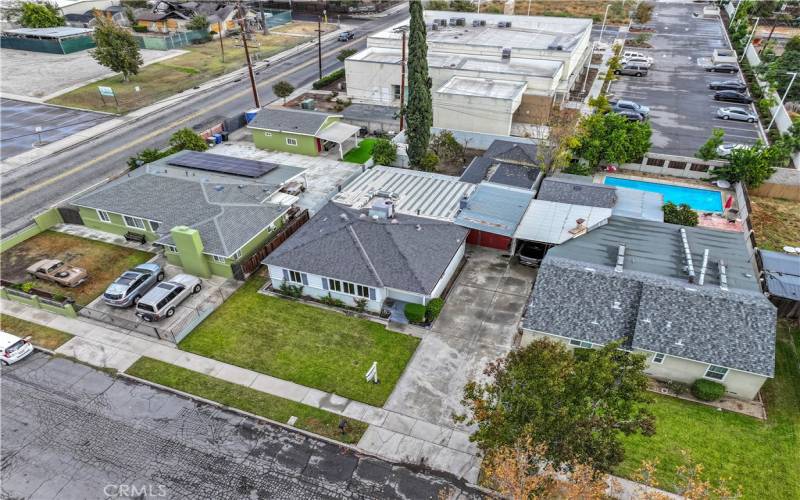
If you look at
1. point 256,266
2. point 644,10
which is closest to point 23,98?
point 256,266

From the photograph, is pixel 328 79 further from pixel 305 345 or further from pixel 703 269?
pixel 703 269

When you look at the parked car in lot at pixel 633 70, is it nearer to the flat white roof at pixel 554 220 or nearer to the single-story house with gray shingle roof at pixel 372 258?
the flat white roof at pixel 554 220

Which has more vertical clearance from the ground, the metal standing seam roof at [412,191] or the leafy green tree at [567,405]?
the leafy green tree at [567,405]

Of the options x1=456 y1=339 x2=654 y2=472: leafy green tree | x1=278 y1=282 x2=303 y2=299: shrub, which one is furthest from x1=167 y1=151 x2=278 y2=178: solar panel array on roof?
x1=456 y1=339 x2=654 y2=472: leafy green tree

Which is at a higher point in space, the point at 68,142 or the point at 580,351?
the point at 580,351

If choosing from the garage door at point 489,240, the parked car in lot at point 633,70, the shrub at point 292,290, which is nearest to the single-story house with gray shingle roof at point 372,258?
the shrub at point 292,290

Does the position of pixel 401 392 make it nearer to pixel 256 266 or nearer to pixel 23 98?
pixel 256 266
